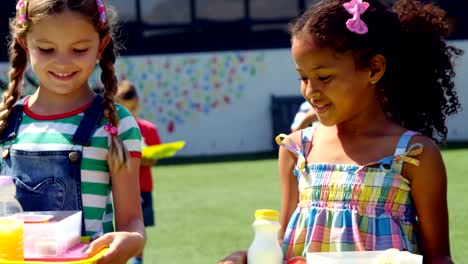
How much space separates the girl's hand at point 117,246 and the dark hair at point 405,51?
76 cm

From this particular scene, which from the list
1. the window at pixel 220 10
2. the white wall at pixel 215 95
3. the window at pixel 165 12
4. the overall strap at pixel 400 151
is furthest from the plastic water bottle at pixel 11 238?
the window at pixel 220 10

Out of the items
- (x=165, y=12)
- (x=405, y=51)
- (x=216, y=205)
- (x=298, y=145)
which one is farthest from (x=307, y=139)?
(x=165, y=12)

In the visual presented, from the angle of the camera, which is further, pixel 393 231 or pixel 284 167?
pixel 284 167

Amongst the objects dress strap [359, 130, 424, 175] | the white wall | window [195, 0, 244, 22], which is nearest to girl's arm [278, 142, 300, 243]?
dress strap [359, 130, 424, 175]

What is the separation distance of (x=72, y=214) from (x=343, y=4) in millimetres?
998

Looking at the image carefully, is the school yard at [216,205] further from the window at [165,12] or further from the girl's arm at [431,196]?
the girl's arm at [431,196]

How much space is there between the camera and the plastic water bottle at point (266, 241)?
2.61 metres

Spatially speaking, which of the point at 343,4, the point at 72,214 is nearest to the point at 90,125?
the point at 72,214

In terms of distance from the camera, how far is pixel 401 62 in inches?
126

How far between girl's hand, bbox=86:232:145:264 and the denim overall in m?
0.27

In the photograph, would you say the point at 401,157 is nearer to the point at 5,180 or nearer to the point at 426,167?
the point at 426,167

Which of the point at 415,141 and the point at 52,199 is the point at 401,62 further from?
the point at 52,199

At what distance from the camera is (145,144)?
7.40 metres

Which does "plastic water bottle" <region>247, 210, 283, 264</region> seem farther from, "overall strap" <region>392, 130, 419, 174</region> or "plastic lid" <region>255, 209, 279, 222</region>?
"overall strap" <region>392, 130, 419, 174</region>
